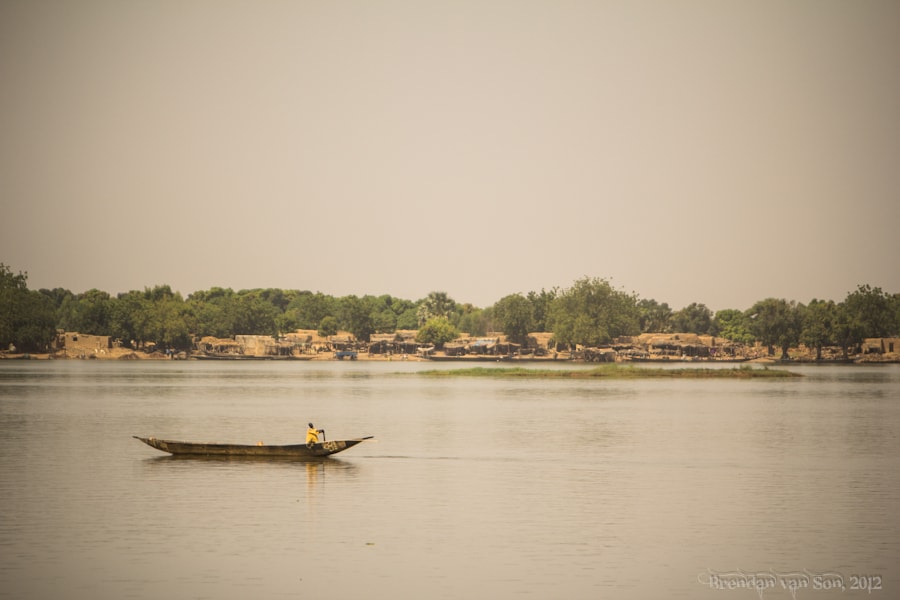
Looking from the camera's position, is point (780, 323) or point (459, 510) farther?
point (780, 323)

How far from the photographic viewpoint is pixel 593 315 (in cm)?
17938

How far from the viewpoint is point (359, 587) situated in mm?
23031

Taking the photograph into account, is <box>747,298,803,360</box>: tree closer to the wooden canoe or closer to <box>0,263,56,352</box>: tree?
<box>0,263,56,352</box>: tree

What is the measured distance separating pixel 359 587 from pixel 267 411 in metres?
48.7

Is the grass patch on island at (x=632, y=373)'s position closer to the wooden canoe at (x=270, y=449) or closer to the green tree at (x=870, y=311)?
the green tree at (x=870, y=311)

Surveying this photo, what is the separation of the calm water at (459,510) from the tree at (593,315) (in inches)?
4407

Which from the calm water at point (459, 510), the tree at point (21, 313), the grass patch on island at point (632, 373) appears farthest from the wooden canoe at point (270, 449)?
the tree at point (21, 313)

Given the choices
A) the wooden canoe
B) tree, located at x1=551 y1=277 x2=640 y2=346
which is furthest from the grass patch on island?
the wooden canoe

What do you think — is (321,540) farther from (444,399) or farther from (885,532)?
(444,399)

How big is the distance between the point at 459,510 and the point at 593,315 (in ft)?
490

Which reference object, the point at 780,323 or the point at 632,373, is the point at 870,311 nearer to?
the point at 780,323

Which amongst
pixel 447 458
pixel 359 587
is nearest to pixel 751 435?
pixel 447 458

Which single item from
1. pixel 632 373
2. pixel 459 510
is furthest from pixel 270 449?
pixel 632 373

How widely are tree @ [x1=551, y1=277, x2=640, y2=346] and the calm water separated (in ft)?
367
